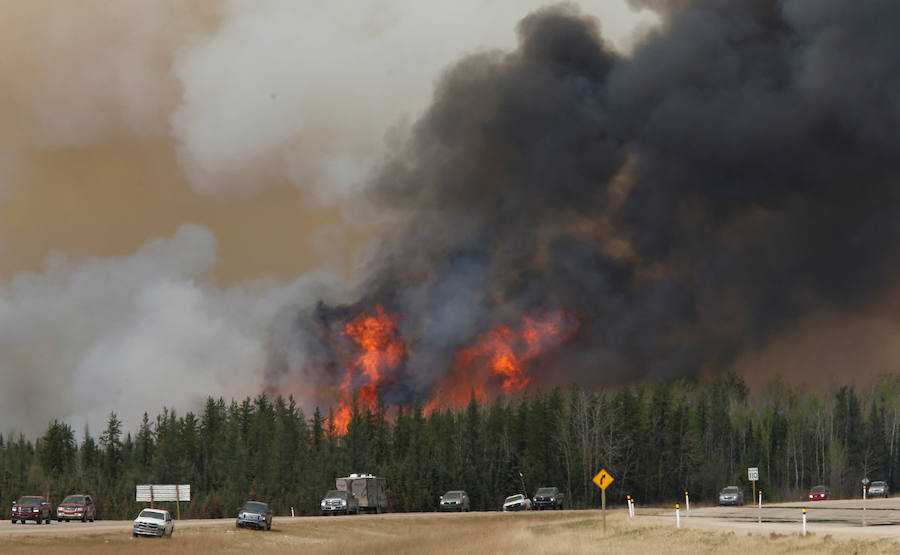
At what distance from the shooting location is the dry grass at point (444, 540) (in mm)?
54594

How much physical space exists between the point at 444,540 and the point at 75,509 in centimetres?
3649

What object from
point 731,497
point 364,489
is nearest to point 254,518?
point 364,489

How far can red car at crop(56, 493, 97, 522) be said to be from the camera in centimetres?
9056

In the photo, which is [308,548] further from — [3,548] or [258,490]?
[258,490]

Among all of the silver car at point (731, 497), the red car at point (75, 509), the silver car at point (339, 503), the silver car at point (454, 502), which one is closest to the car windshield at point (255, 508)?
the red car at point (75, 509)

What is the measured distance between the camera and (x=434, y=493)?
147 meters

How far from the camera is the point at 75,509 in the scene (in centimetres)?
9081

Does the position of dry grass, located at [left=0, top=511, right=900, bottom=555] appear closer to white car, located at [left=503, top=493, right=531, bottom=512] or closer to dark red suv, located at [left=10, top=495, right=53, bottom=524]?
dark red suv, located at [left=10, top=495, right=53, bottom=524]

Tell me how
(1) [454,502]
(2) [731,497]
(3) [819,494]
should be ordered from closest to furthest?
(2) [731,497], (1) [454,502], (3) [819,494]

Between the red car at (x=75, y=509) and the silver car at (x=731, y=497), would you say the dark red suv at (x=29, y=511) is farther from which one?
the silver car at (x=731, y=497)

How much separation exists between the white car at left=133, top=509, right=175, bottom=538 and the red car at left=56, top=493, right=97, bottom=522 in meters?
24.7

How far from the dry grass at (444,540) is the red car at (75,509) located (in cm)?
1379

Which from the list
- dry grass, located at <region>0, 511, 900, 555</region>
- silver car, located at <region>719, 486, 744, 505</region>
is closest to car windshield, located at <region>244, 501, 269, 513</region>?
dry grass, located at <region>0, 511, 900, 555</region>

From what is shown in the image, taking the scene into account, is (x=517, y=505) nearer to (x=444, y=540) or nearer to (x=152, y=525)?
(x=444, y=540)
